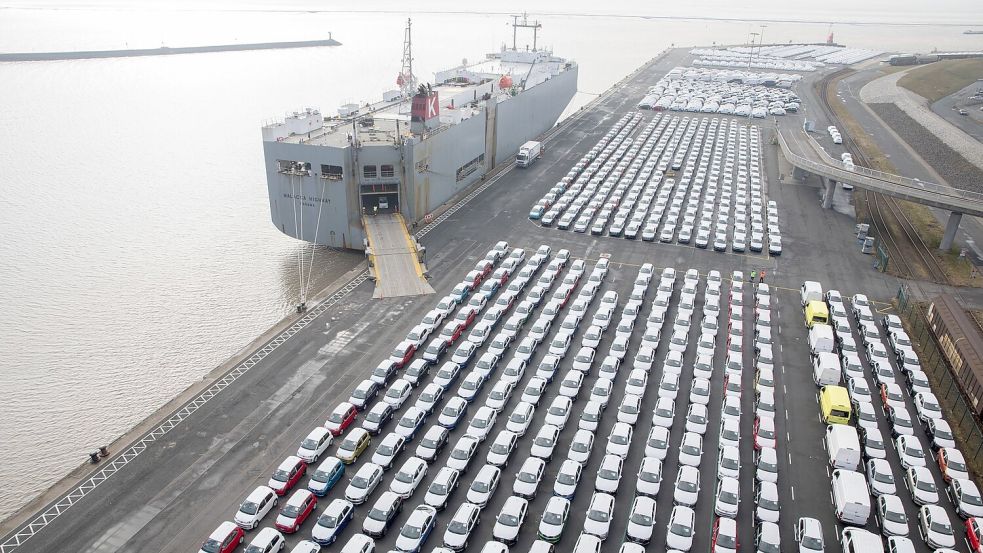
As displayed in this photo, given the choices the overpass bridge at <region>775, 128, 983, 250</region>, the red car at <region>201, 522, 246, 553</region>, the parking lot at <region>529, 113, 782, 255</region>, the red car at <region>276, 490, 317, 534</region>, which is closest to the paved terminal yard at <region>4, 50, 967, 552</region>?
the red car at <region>276, 490, 317, 534</region>

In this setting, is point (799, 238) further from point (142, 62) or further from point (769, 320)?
point (142, 62)

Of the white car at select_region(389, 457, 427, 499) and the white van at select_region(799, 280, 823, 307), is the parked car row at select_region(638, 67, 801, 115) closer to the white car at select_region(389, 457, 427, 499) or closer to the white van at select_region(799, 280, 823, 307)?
the white van at select_region(799, 280, 823, 307)

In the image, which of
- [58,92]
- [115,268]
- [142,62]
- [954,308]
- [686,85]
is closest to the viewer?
[954,308]

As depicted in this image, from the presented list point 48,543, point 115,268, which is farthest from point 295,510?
point 115,268

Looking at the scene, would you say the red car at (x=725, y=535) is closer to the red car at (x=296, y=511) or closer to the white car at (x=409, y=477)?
the white car at (x=409, y=477)

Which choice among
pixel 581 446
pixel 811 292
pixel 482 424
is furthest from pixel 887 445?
pixel 482 424

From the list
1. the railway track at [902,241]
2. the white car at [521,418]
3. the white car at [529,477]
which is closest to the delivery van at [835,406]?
the white car at [521,418]
